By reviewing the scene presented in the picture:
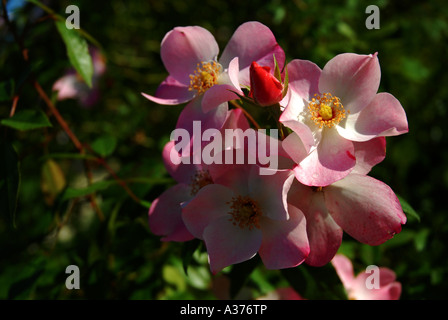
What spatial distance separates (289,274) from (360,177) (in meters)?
0.35

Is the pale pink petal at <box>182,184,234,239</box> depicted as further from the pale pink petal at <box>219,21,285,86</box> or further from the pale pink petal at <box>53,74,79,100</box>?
the pale pink petal at <box>53,74,79,100</box>

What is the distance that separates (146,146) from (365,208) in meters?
1.21

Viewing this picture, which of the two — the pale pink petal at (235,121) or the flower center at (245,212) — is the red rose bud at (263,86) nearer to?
the pale pink petal at (235,121)

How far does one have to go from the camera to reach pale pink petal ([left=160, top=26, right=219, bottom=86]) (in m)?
1.11

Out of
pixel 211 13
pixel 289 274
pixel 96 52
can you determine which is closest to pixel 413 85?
pixel 211 13

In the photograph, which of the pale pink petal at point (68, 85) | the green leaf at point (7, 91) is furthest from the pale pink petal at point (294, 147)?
the pale pink petal at point (68, 85)

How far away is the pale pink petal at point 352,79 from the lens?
0.95m

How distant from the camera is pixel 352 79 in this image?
0.98m

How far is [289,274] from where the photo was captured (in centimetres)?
113

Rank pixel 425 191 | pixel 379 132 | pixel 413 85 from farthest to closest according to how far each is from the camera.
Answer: pixel 413 85, pixel 425 191, pixel 379 132

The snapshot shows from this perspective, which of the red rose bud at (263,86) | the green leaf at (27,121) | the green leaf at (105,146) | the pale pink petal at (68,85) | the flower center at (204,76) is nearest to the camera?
the red rose bud at (263,86)

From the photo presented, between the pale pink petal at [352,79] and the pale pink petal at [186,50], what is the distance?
33 cm

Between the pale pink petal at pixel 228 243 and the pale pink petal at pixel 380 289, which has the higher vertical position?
the pale pink petal at pixel 228 243
